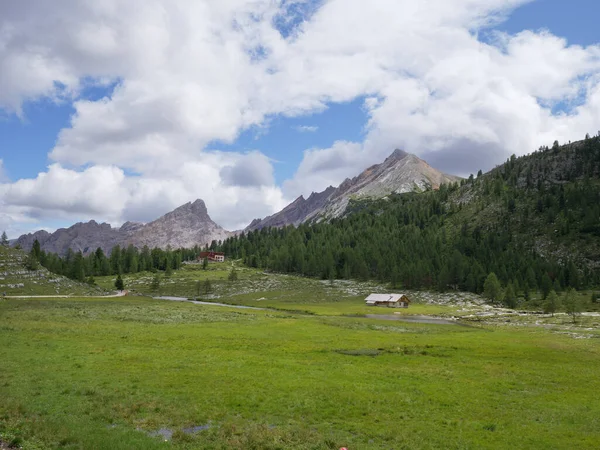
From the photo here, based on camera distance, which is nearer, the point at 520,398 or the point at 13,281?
the point at 520,398

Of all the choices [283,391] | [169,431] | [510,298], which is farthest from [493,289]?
[169,431]

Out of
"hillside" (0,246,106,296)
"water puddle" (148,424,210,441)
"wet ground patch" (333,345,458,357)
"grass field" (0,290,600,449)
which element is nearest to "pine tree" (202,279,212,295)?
"hillside" (0,246,106,296)

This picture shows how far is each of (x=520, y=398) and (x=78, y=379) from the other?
34390 millimetres

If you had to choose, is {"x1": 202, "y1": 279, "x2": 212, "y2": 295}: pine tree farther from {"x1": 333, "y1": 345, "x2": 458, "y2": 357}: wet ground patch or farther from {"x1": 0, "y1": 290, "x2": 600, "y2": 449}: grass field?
{"x1": 333, "y1": 345, "x2": 458, "y2": 357}: wet ground patch

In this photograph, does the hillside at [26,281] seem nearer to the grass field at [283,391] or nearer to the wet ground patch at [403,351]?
the grass field at [283,391]

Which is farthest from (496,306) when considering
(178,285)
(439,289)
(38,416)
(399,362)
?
(38,416)

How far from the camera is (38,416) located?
2392 cm

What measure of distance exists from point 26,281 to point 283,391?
129 m

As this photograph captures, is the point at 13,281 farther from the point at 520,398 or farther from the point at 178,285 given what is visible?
the point at 520,398

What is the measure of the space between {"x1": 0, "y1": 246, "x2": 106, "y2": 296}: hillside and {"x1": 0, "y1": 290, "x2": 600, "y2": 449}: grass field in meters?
76.2

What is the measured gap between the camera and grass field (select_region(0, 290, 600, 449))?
74.8ft

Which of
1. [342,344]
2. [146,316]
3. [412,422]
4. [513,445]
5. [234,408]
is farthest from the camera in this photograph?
[146,316]

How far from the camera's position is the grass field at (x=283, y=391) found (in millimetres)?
22797

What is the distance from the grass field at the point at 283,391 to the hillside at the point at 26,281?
3000 inches
